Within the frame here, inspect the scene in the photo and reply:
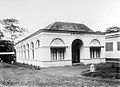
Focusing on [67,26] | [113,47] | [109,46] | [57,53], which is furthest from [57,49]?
[109,46]

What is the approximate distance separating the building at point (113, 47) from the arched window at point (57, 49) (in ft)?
35.6

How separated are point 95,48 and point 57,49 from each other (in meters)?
7.26

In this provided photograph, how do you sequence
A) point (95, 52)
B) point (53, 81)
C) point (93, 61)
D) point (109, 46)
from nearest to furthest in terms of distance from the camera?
point (53, 81) < point (93, 61) < point (95, 52) < point (109, 46)

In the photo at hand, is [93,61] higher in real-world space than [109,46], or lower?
lower

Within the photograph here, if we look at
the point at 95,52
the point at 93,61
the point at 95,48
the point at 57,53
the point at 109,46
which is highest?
the point at 109,46

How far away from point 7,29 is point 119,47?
1398 inches

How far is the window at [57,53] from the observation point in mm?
25456

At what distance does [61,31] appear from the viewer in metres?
25.5

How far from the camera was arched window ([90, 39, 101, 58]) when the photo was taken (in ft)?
93.3

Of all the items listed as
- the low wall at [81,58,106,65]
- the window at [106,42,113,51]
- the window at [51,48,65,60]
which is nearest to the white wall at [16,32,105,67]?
the low wall at [81,58,106,65]

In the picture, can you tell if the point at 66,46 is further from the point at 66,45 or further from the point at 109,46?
the point at 109,46

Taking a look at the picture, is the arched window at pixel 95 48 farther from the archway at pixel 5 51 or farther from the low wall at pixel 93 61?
the archway at pixel 5 51

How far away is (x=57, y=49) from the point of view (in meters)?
25.9

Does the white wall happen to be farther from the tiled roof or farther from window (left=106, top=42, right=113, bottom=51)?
window (left=106, top=42, right=113, bottom=51)
